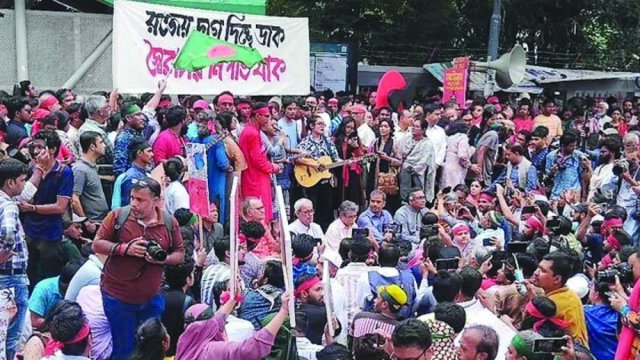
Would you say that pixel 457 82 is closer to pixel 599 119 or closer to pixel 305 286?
pixel 599 119

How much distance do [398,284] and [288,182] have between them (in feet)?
15.4

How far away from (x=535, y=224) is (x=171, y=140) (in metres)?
3.50

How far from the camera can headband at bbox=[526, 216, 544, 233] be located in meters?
8.11

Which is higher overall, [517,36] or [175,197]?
[517,36]

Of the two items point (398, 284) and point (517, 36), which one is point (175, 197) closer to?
point (398, 284)

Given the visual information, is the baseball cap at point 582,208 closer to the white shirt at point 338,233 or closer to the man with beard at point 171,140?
the white shirt at point 338,233

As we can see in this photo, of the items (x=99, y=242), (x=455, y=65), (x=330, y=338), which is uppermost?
(x=455, y=65)

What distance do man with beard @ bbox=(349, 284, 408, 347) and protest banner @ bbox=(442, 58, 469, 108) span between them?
31.4 ft

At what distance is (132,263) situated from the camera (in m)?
5.60

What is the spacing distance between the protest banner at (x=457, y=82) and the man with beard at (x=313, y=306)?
30.6 feet

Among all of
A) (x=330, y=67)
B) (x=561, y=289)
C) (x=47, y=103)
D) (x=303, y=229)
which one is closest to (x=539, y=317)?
(x=561, y=289)

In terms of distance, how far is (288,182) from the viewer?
35.3 feet

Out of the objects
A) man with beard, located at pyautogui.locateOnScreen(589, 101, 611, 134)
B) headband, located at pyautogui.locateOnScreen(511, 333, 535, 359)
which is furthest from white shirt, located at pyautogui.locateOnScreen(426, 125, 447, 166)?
headband, located at pyautogui.locateOnScreen(511, 333, 535, 359)

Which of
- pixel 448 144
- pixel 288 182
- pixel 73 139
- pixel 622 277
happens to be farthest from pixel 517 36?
pixel 622 277
